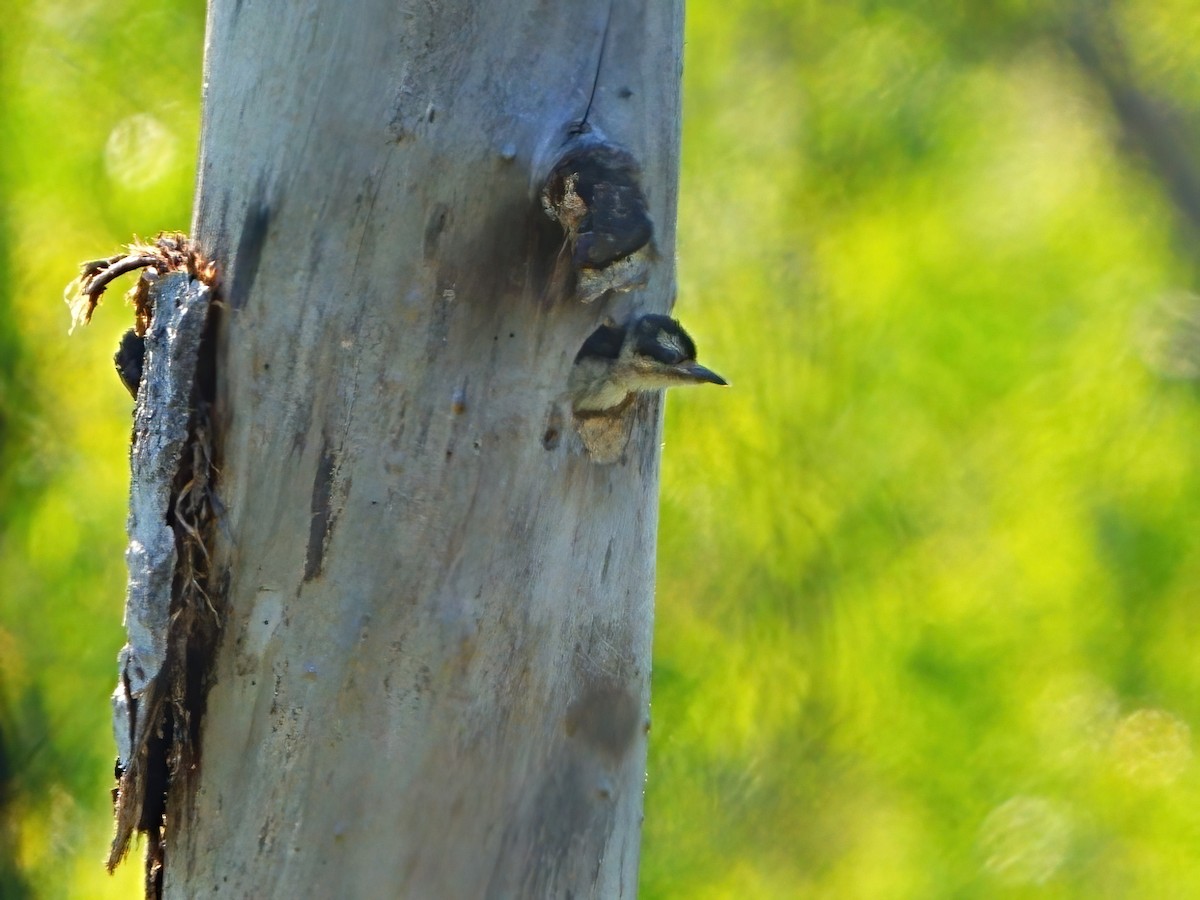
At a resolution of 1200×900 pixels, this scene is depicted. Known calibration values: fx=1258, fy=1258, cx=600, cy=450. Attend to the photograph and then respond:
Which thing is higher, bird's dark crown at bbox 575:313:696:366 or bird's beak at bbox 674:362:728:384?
bird's dark crown at bbox 575:313:696:366

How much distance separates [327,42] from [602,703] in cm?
29

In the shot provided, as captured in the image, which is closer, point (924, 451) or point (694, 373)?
point (694, 373)

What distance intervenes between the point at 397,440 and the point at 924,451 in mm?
1014

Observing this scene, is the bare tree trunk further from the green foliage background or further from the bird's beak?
the green foliage background

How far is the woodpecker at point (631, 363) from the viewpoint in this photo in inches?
18.6

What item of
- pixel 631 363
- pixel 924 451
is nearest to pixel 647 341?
pixel 631 363

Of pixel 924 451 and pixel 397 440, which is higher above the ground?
pixel 924 451

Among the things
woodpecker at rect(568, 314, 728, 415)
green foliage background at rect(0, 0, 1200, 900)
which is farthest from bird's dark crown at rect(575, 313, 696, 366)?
green foliage background at rect(0, 0, 1200, 900)

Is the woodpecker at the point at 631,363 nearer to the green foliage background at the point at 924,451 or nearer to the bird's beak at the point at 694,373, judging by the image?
the bird's beak at the point at 694,373

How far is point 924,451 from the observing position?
54.9 inches

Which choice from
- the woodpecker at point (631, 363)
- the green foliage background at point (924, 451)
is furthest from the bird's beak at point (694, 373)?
the green foliage background at point (924, 451)

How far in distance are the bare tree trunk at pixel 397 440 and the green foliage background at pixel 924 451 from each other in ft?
3.00

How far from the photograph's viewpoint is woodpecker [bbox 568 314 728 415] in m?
0.47

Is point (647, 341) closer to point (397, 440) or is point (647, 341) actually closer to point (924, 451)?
point (397, 440)
